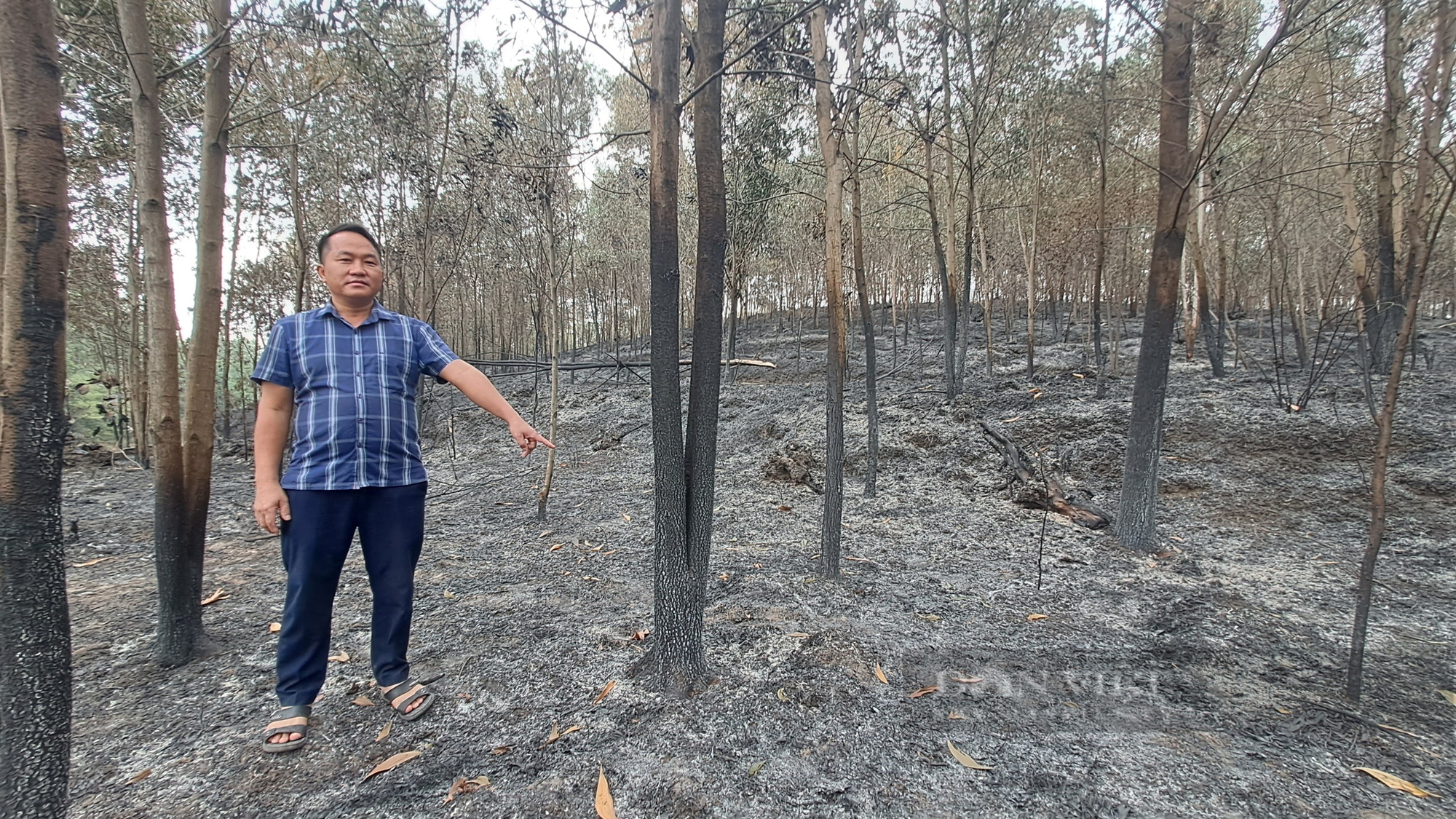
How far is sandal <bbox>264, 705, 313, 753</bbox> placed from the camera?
Answer: 6.91 feet

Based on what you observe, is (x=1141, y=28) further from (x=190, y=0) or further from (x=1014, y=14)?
(x=190, y=0)

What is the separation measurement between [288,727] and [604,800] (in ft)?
4.37

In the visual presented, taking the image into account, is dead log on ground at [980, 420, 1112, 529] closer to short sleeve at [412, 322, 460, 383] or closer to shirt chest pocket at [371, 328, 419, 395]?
short sleeve at [412, 322, 460, 383]

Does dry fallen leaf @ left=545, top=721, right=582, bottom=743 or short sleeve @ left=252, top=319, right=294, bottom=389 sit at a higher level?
short sleeve @ left=252, top=319, right=294, bottom=389

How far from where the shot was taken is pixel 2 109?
1.45 m

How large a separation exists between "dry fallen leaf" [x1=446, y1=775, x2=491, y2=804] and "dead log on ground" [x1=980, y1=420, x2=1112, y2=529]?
4739 millimetres

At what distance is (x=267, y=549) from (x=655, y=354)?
15.9 feet

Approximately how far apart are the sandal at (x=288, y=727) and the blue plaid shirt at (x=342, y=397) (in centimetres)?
94

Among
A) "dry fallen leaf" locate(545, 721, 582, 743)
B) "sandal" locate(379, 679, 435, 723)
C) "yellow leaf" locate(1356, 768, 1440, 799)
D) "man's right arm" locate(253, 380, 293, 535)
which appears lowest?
"yellow leaf" locate(1356, 768, 1440, 799)

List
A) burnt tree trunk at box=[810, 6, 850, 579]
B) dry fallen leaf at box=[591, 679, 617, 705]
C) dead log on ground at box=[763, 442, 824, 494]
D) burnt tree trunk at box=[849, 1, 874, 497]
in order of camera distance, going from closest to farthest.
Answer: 1. dry fallen leaf at box=[591, 679, 617, 705]
2. burnt tree trunk at box=[810, 6, 850, 579]
3. burnt tree trunk at box=[849, 1, 874, 497]
4. dead log on ground at box=[763, 442, 824, 494]

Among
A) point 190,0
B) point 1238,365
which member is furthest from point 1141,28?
point 190,0

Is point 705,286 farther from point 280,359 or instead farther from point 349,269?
point 280,359

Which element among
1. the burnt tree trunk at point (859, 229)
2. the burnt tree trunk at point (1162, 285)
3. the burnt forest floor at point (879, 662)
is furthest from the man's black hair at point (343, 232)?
the burnt tree trunk at point (1162, 285)

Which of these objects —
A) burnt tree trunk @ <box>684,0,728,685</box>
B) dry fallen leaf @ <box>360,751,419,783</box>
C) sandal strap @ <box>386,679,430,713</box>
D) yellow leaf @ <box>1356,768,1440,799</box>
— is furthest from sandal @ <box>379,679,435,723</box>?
yellow leaf @ <box>1356,768,1440,799</box>
